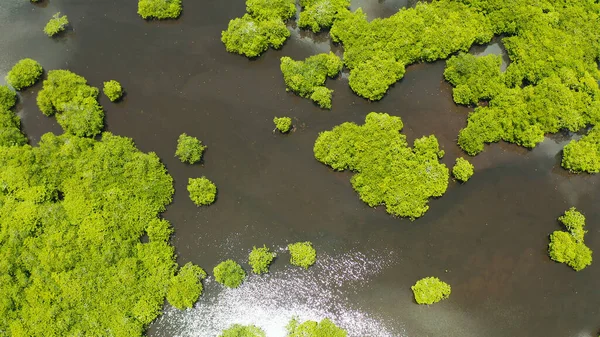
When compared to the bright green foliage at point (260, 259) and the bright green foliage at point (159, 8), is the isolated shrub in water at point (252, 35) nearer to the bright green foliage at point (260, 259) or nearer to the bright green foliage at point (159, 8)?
the bright green foliage at point (159, 8)

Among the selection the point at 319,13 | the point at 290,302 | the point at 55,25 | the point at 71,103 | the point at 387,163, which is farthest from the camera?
the point at 55,25

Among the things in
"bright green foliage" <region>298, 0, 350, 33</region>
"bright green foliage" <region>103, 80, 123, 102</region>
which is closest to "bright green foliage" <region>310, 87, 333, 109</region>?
"bright green foliage" <region>298, 0, 350, 33</region>

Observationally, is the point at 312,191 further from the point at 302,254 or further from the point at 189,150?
the point at 189,150

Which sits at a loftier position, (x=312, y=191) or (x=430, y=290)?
(x=312, y=191)

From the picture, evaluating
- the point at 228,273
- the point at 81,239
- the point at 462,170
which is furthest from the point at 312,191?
the point at 81,239

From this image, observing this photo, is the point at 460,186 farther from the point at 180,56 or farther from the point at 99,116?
the point at 99,116

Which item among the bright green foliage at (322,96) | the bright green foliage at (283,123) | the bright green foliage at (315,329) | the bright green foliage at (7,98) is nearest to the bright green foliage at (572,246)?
the bright green foliage at (315,329)
